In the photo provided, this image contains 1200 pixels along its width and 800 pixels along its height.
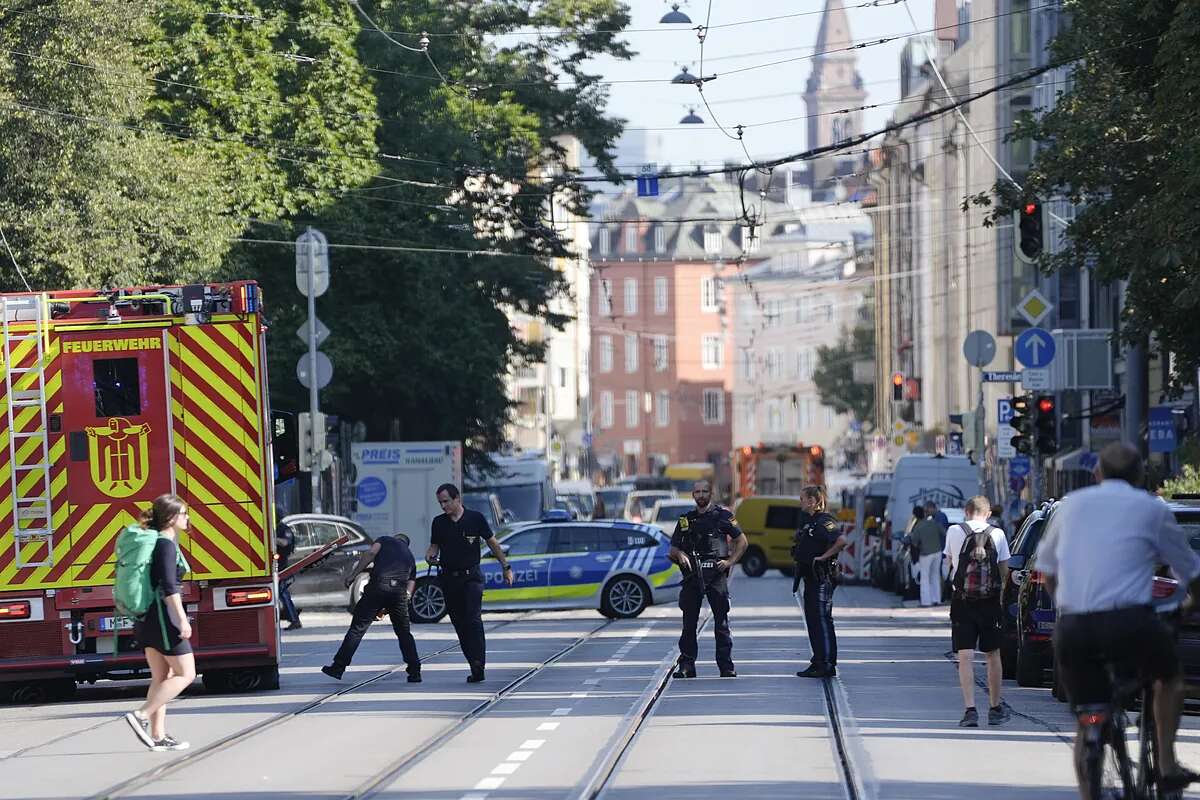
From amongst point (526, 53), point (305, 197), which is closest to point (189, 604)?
point (305, 197)

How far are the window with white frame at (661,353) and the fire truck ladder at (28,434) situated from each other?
123410 millimetres

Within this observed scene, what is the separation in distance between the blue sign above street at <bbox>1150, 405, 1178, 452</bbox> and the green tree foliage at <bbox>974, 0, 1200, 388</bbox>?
133 inches

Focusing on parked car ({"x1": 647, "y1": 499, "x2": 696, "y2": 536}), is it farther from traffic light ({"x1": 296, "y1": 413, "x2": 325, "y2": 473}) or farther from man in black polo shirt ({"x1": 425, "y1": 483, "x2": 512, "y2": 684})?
man in black polo shirt ({"x1": 425, "y1": 483, "x2": 512, "y2": 684})

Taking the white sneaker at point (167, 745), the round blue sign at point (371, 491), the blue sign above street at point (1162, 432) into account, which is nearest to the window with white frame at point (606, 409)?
the round blue sign at point (371, 491)

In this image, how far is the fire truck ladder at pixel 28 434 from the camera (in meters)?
18.8

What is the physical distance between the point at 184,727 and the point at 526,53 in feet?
116

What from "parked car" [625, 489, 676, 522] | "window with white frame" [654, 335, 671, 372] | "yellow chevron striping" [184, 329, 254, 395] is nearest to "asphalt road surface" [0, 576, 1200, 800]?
"yellow chevron striping" [184, 329, 254, 395]

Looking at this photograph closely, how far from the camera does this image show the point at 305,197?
41.9 metres

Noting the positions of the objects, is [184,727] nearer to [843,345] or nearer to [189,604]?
[189,604]

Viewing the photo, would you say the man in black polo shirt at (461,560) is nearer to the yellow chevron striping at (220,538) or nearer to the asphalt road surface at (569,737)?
the asphalt road surface at (569,737)

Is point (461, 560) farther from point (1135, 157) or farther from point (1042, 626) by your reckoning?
point (1135, 157)

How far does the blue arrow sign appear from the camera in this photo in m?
33.4

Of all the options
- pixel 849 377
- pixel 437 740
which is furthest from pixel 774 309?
pixel 437 740

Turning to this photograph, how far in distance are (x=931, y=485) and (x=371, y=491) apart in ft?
36.3
